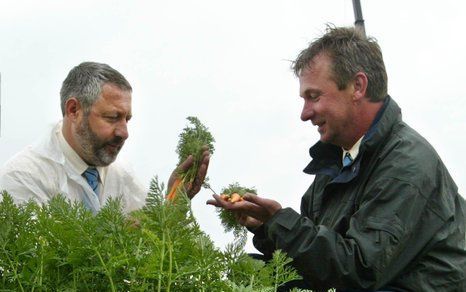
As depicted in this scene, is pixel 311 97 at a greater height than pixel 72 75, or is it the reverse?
pixel 72 75

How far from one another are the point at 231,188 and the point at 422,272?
922 mm

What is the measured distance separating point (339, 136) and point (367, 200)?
56 cm

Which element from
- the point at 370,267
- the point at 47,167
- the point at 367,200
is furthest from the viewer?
the point at 47,167

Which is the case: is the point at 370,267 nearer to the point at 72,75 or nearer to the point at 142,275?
the point at 142,275

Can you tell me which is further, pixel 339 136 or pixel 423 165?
pixel 339 136

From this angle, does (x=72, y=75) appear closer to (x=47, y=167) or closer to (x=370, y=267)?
(x=47, y=167)

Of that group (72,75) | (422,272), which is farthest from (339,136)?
(72,75)

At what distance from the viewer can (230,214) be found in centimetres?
329

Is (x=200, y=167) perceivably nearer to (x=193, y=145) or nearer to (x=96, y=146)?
(x=193, y=145)

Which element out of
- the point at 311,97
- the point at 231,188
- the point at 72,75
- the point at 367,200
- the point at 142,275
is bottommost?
the point at 142,275

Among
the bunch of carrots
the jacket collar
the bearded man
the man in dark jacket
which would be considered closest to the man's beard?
the bearded man

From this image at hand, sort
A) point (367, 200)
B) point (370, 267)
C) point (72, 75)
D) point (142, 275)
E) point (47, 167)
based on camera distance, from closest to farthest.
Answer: point (142, 275)
point (370, 267)
point (367, 200)
point (47, 167)
point (72, 75)

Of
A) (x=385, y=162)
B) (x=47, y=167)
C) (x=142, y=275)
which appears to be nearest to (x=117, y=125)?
(x=47, y=167)

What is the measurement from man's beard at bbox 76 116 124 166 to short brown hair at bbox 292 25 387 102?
128 centimetres
